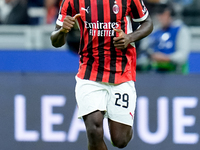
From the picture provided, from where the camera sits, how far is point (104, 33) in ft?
13.5

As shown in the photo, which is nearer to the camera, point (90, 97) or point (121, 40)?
point (121, 40)

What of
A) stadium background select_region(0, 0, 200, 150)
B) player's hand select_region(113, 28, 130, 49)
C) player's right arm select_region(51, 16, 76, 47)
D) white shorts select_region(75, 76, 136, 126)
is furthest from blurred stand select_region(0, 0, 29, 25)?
player's hand select_region(113, 28, 130, 49)

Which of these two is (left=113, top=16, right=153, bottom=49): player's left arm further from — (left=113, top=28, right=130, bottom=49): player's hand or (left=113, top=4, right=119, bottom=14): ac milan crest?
(left=113, top=4, right=119, bottom=14): ac milan crest

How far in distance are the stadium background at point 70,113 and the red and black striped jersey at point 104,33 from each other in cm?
127

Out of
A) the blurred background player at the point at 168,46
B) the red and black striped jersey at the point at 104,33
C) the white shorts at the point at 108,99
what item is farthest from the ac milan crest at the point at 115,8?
the blurred background player at the point at 168,46

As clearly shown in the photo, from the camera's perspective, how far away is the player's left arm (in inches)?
156

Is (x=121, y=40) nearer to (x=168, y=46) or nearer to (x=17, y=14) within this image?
(x=168, y=46)

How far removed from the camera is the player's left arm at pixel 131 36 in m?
3.96

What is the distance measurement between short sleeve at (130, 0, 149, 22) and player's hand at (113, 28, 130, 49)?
0.97ft

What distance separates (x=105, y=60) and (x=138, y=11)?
507mm

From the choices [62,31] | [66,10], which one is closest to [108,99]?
[62,31]

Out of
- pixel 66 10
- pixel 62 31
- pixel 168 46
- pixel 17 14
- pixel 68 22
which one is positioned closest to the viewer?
pixel 68 22

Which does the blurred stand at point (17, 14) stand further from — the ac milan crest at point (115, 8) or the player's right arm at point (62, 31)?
the ac milan crest at point (115, 8)

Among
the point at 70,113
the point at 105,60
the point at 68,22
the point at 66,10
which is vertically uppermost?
the point at 66,10
